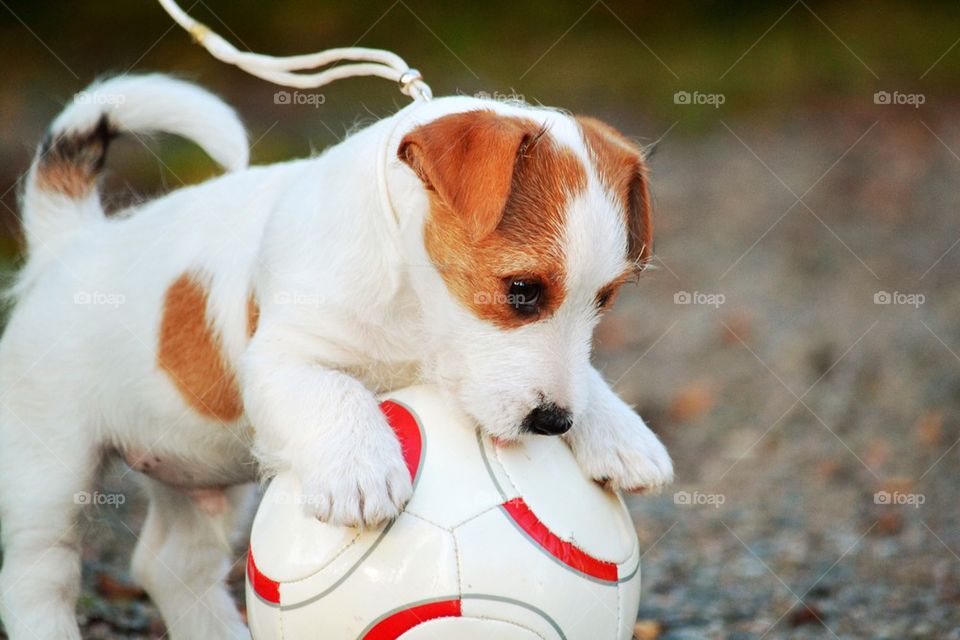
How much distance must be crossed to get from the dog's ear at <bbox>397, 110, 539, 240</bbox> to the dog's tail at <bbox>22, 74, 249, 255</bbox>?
1887 mm

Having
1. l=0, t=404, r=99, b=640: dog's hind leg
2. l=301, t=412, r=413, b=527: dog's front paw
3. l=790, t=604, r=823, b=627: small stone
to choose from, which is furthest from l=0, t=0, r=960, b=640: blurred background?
l=301, t=412, r=413, b=527: dog's front paw

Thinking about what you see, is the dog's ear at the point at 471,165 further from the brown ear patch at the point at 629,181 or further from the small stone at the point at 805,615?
the small stone at the point at 805,615

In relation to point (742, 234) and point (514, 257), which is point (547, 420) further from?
point (742, 234)

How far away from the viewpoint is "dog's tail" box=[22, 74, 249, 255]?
5.41 m

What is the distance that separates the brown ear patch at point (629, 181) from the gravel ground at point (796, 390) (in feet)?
6.81

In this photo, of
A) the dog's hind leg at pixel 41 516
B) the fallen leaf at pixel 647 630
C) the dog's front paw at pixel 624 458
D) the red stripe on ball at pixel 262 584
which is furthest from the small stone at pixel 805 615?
the dog's hind leg at pixel 41 516

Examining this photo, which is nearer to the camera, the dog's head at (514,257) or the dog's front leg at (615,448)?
the dog's head at (514,257)

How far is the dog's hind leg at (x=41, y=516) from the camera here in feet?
15.6

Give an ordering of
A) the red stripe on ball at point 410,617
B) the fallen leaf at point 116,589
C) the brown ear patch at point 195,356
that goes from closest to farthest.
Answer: the red stripe on ball at point 410,617 < the brown ear patch at point 195,356 < the fallen leaf at point 116,589

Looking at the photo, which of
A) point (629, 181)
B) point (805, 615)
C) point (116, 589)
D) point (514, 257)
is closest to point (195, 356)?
point (514, 257)

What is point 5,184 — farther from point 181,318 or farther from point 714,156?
point 181,318

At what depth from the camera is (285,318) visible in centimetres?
421

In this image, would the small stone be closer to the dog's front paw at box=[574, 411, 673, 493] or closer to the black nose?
the dog's front paw at box=[574, 411, 673, 493]

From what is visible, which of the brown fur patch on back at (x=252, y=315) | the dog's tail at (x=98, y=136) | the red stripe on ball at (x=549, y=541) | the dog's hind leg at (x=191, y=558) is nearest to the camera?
the red stripe on ball at (x=549, y=541)
